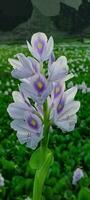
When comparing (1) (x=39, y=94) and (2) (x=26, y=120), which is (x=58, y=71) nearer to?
(1) (x=39, y=94)

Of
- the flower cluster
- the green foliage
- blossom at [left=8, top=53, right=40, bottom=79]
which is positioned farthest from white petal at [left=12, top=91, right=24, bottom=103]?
the green foliage

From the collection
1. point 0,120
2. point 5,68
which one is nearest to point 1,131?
point 0,120

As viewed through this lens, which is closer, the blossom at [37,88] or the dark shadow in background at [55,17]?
the blossom at [37,88]

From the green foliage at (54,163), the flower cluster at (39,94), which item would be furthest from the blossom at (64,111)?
the green foliage at (54,163)

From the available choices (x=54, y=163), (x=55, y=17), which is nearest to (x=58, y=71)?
(x=54, y=163)

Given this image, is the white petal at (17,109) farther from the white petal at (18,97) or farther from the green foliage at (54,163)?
the green foliage at (54,163)

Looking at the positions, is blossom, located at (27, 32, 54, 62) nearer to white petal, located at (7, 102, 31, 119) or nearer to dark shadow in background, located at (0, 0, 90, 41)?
white petal, located at (7, 102, 31, 119)

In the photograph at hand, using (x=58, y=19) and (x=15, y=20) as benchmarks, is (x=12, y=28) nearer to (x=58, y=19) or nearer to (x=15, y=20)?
(x=15, y=20)
